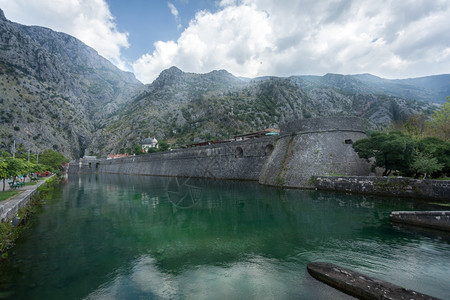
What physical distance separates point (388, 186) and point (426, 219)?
8.46m

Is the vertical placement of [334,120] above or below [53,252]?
above

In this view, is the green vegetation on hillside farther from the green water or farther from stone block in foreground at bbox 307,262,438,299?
stone block in foreground at bbox 307,262,438,299

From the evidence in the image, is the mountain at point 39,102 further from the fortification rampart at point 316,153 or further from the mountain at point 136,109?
the fortification rampart at point 316,153

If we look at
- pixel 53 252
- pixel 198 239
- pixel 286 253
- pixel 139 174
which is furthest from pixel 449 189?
pixel 139 174

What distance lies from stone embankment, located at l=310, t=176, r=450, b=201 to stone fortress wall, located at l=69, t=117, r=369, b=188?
1.79 metres

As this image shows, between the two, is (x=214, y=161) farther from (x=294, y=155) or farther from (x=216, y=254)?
(x=216, y=254)

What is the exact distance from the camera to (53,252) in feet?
29.4

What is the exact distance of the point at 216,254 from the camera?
860cm

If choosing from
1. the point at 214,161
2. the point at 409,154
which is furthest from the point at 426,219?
the point at 214,161

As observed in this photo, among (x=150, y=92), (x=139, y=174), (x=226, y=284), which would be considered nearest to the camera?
(x=226, y=284)

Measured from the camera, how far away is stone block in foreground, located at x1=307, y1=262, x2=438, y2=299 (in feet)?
16.1

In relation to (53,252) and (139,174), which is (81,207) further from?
(139,174)

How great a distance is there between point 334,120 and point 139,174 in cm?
5467

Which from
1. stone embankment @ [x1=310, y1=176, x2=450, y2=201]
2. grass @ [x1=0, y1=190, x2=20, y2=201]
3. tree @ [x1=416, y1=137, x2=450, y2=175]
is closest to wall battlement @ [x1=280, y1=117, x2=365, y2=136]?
stone embankment @ [x1=310, y1=176, x2=450, y2=201]
